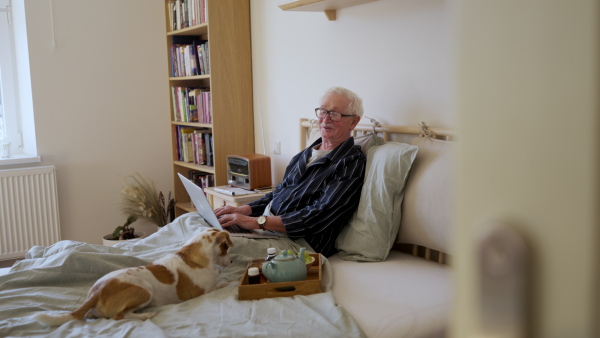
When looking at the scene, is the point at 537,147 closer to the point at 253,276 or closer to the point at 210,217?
the point at 253,276

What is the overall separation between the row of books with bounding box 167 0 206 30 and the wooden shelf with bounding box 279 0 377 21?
3.25ft

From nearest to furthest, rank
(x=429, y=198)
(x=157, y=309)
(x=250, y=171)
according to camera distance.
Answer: (x=157, y=309) → (x=429, y=198) → (x=250, y=171)

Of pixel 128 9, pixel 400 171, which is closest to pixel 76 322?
pixel 400 171

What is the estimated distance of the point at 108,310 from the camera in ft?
5.31

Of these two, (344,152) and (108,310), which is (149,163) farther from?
(108,310)

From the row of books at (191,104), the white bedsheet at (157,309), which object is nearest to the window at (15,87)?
the row of books at (191,104)

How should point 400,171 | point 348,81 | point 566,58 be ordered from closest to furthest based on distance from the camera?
point 566,58, point 400,171, point 348,81

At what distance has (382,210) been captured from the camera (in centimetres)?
215

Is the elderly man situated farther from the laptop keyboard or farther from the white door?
the white door

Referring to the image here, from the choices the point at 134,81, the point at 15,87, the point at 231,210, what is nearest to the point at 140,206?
the point at 134,81

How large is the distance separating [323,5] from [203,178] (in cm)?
161

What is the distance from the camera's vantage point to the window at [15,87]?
150 inches

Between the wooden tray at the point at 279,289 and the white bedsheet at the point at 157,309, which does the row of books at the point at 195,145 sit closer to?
the white bedsheet at the point at 157,309

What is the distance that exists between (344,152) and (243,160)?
974 mm
